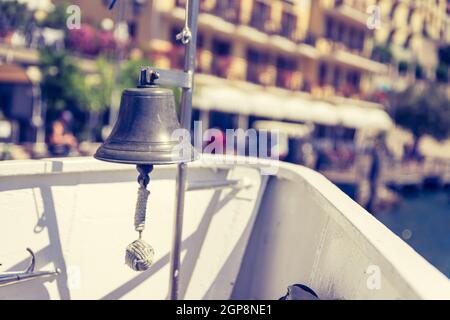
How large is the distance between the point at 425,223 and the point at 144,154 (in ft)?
61.7

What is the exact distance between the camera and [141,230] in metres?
2.29

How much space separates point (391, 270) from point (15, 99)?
1605 cm

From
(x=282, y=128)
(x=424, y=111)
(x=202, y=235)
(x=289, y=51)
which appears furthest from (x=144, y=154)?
(x=424, y=111)

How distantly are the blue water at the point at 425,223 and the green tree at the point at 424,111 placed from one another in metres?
5.35

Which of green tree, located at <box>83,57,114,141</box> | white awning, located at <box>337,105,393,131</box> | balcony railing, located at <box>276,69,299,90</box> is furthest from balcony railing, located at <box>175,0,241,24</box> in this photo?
white awning, located at <box>337,105,393,131</box>

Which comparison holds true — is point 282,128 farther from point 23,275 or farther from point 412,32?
point 23,275

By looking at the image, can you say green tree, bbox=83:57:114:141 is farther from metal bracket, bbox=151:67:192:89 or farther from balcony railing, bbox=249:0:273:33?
balcony railing, bbox=249:0:273:33

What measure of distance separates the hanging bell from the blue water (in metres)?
12.3

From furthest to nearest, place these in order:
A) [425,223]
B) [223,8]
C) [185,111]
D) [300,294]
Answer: [223,8] → [425,223] → [185,111] → [300,294]

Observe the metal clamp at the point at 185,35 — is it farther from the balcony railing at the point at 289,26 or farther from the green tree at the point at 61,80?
the balcony railing at the point at 289,26

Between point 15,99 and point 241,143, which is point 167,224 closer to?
point 15,99

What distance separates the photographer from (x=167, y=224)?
10.6 ft

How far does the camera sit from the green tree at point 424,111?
2859cm

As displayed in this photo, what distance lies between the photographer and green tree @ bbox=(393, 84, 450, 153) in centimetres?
2859
